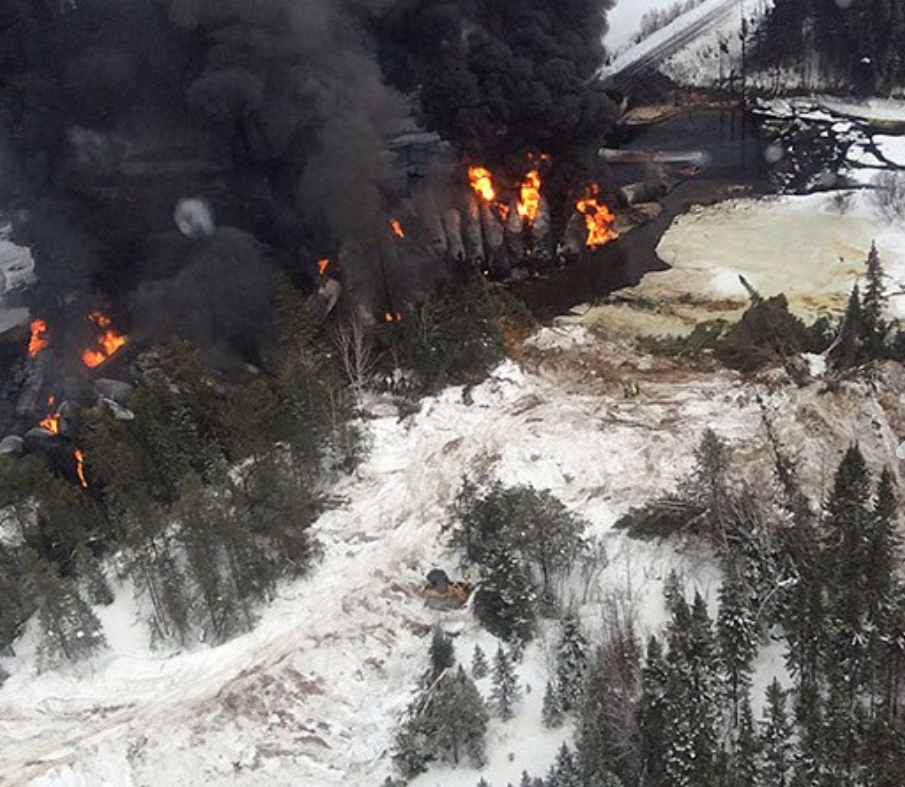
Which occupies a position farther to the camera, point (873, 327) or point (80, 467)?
point (873, 327)

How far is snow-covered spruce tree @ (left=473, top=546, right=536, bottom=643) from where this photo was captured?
32625mm

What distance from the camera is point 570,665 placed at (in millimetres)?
30359

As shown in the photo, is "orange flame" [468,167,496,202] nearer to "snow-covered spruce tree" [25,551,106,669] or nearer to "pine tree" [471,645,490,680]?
"pine tree" [471,645,490,680]

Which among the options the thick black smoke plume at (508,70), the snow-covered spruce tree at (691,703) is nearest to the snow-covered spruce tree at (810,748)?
the snow-covered spruce tree at (691,703)

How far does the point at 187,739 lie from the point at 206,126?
133 ft

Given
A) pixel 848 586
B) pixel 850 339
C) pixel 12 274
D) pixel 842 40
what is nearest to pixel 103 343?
pixel 12 274

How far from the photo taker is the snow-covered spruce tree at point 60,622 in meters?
32.8

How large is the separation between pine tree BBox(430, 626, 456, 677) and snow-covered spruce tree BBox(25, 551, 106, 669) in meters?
11.0

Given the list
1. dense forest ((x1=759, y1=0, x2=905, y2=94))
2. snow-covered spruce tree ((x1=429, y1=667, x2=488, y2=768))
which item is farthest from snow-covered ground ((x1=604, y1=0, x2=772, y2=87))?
snow-covered spruce tree ((x1=429, y1=667, x2=488, y2=768))

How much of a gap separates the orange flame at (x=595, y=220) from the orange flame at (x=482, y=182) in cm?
572

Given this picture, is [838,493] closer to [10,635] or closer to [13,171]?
[10,635]

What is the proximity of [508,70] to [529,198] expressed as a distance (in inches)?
328

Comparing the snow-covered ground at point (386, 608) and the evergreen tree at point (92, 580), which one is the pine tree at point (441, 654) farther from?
the evergreen tree at point (92, 580)

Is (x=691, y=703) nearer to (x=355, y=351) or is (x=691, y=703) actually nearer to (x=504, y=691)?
(x=504, y=691)
